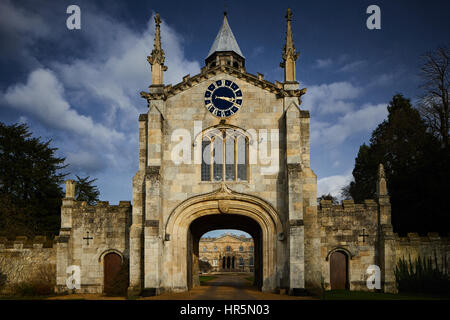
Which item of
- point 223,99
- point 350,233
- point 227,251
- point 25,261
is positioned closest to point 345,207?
point 350,233

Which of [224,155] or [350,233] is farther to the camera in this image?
[350,233]

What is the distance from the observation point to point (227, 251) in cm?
9262

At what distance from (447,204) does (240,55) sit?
18.8 metres

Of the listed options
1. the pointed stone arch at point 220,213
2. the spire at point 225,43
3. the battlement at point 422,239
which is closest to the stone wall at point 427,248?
the battlement at point 422,239

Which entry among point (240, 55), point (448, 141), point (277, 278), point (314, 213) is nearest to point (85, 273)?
point (277, 278)

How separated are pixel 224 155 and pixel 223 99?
123 inches

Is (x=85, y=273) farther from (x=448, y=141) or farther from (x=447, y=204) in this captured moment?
(x=448, y=141)

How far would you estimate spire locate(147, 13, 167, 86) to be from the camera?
2403cm

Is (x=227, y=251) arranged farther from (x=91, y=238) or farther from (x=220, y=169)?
(x=220, y=169)

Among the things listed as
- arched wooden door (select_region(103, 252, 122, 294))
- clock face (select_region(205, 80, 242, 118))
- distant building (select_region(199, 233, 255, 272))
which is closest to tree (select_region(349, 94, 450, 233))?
clock face (select_region(205, 80, 242, 118))

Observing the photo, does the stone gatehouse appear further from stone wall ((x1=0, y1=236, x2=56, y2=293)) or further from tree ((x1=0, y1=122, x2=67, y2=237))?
tree ((x1=0, y1=122, x2=67, y2=237))

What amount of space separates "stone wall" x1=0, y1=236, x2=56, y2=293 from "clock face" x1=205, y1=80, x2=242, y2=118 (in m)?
12.4

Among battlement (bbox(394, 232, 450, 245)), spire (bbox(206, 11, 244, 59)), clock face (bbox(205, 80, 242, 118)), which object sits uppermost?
spire (bbox(206, 11, 244, 59))

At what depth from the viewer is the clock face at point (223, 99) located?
933 inches
